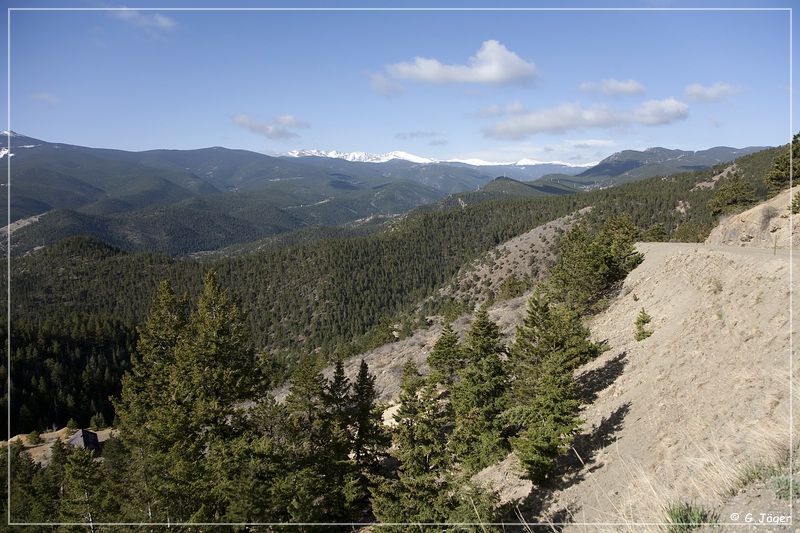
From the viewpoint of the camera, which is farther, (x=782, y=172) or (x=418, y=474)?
(x=782, y=172)

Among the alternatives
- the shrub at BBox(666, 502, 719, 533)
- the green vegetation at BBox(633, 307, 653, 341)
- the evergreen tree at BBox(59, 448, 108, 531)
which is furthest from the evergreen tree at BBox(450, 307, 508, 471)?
the evergreen tree at BBox(59, 448, 108, 531)

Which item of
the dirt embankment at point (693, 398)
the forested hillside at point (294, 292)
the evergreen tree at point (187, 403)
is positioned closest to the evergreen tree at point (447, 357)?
the dirt embankment at point (693, 398)

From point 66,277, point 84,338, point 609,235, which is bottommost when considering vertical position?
point 84,338

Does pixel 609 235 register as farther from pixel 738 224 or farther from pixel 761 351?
pixel 761 351

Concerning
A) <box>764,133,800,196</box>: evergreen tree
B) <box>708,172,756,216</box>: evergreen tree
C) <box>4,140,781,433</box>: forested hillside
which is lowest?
<box>4,140,781,433</box>: forested hillside

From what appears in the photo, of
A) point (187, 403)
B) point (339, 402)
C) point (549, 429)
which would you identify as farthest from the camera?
point (339, 402)

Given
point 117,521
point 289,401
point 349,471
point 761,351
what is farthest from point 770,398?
point 117,521

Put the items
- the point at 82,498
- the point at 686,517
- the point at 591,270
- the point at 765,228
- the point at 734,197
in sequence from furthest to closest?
the point at 734,197
the point at 591,270
the point at 765,228
the point at 82,498
the point at 686,517

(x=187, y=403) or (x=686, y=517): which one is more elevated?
(x=686, y=517)

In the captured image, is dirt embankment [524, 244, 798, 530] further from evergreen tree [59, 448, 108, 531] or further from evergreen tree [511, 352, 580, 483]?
evergreen tree [59, 448, 108, 531]

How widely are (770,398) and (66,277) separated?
252618 millimetres

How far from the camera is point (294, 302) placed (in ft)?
558

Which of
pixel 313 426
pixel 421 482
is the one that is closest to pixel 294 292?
pixel 313 426

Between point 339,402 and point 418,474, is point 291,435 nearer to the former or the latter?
point 339,402
